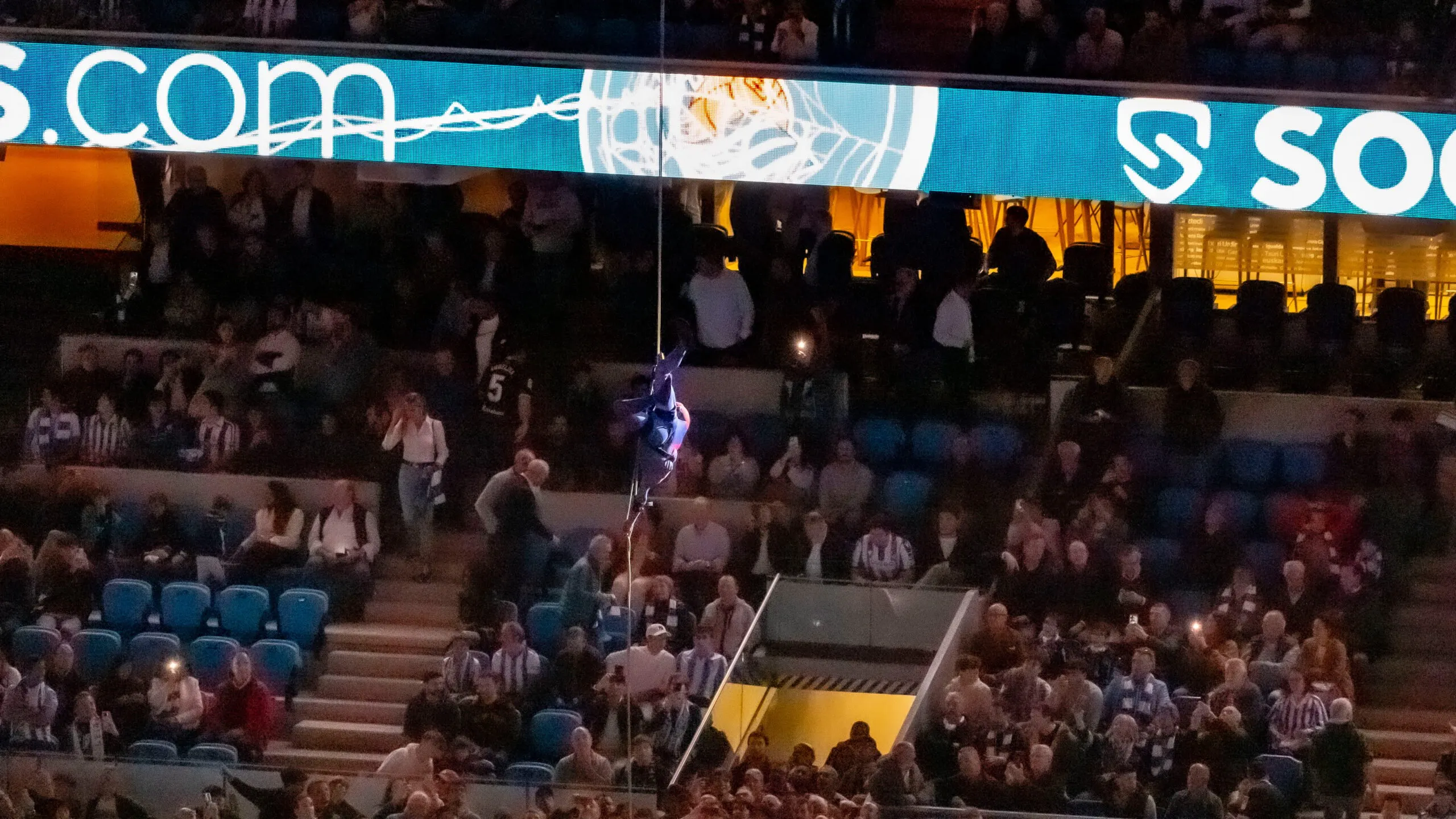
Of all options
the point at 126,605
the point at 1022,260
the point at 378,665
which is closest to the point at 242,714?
the point at 378,665

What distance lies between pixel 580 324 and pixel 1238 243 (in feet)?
11.5

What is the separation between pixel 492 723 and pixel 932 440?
2528 mm

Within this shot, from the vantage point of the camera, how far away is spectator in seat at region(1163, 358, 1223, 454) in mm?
9883

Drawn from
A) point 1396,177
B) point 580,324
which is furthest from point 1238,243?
point 580,324

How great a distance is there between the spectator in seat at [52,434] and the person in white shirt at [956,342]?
4.09 meters

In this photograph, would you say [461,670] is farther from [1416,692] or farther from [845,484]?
[1416,692]

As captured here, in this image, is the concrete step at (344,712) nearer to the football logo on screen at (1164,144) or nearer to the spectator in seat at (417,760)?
the spectator in seat at (417,760)

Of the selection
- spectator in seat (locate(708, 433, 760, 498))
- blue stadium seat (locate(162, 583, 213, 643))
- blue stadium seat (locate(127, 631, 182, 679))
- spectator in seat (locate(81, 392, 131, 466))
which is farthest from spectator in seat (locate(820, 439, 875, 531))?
spectator in seat (locate(81, 392, 131, 466))

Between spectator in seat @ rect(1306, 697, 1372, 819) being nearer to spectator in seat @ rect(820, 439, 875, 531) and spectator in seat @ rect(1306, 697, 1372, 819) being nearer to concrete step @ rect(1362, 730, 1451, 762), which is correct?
concrete step @ rect(1362, 730, 1451, 762)

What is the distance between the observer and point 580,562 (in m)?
9.18

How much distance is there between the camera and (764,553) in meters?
9.28

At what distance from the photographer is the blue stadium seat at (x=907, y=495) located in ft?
30.8

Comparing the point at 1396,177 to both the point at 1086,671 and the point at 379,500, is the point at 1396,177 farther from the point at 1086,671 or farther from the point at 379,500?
the point at 379,500

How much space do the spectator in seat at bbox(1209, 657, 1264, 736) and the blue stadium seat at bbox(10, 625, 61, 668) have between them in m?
4.81
